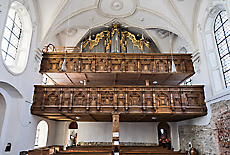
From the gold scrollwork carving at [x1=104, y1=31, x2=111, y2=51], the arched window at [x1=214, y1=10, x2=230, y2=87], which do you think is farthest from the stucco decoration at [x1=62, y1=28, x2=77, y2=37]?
the arched window at [x1=214, y1=10, x2=230, y2=87]

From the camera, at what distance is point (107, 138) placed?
53.9ft

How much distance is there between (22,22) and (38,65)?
299cm

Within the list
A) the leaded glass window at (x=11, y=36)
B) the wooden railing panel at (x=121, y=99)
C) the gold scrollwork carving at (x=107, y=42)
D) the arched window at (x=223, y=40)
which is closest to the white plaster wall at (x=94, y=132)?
the wooden railing panel at (x=121, y=99)

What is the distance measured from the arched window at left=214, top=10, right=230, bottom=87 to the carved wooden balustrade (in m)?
2.74

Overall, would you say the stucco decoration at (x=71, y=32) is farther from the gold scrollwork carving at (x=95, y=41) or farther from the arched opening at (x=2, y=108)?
the arched opening at (x=2, y=108)

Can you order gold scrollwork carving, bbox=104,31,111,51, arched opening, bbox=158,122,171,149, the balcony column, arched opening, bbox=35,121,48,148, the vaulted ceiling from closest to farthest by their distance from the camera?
1. the balcony column
2. the vaulted ceiling
3. arched opening, bbox=35,121,48,148
4. gold scrollwork carving, bbox=104,31,111,51
5. arched opening, bbox=158,122,171,149

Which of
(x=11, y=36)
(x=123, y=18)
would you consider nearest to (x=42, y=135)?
(x=11, y=36)

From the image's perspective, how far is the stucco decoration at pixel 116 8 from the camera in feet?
45.0

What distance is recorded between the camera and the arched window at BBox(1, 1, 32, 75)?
Answer: 995 centimetres

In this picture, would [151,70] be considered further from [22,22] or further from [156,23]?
[22,22]

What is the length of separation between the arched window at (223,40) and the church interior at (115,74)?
6cm

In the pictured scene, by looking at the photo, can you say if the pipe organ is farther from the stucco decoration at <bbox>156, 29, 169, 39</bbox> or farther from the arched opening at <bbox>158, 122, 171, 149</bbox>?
the arched opening at <bbox>158, 122, 171, 149</bbox>

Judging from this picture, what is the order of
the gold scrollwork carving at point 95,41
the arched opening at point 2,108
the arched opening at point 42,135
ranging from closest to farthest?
the arched opening at point 2,108
the arched opening at point 42,135
the gold scrollwork carving at point 95,41

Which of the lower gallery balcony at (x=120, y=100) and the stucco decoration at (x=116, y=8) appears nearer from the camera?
the lower gallery balcony at (x=120, y=100)
